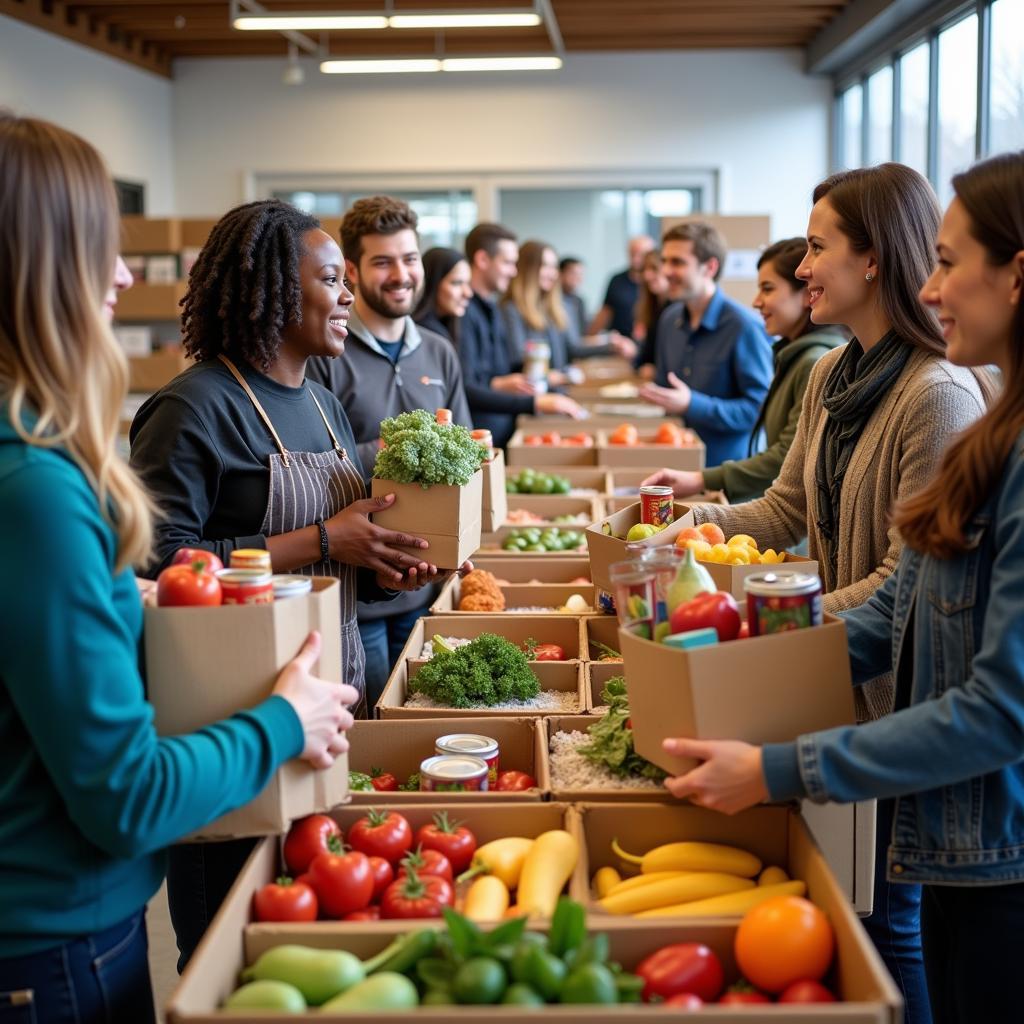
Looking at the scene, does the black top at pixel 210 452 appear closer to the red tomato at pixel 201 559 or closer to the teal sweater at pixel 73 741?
the red tomato at pixel 201 559

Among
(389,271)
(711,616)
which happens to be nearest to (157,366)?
(389,271)

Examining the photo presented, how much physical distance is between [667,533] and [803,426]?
432mm

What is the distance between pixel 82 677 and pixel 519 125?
1158 cm

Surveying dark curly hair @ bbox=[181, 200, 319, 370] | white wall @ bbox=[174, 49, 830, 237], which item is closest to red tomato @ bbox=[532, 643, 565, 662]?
dark curly hair @ bbox=[181, 200, 319, 370]

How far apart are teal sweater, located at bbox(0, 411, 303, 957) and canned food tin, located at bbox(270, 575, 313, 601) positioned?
20cm

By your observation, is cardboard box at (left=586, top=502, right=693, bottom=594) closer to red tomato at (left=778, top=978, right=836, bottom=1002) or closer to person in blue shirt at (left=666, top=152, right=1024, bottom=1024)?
person in blue shirt at (left=666, top=152, right=1024, bottom=1024)

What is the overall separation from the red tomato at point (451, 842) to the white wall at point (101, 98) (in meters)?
7.08

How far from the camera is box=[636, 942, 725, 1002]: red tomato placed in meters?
1.42

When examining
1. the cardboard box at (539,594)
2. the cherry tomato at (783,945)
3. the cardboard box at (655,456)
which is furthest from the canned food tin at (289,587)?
the cardboard box at (655,456)

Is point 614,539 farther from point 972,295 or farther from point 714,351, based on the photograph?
point 714,351

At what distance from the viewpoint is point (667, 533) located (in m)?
2.54

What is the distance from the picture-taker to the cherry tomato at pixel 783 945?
1.44 m

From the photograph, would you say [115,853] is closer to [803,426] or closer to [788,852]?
[788,852]

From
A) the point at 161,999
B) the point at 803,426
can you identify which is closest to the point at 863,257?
the point at 803,426
